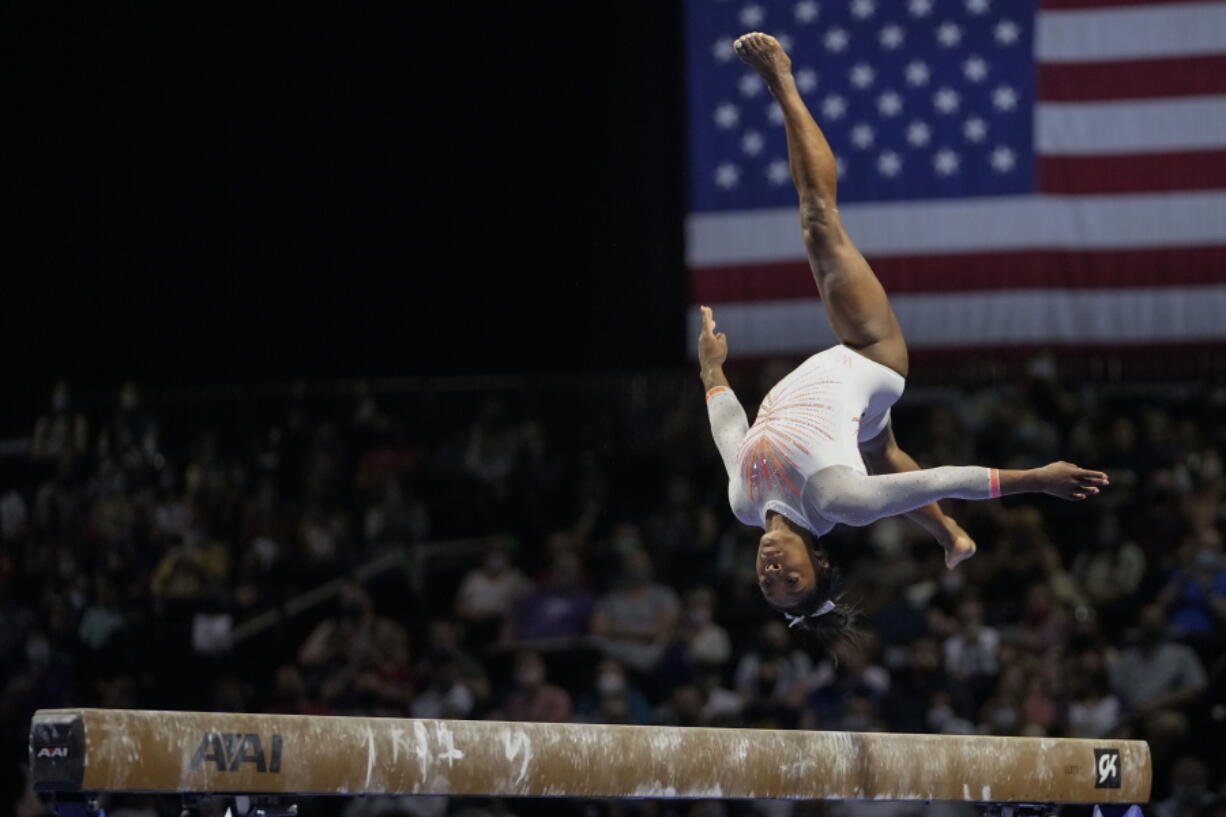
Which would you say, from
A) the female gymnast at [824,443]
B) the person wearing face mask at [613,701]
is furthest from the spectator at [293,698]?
the female gymnast at [824,443]

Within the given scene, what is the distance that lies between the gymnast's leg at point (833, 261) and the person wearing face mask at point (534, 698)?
455 centimetres

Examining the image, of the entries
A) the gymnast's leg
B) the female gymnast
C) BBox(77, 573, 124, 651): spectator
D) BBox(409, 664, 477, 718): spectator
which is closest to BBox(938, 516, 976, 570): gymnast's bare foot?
the female gymnast

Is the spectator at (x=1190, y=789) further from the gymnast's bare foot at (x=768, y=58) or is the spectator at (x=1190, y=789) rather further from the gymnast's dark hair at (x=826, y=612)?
the gymnast's bare foot at (x=768, y=58)

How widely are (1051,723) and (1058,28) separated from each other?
5960 millimetres

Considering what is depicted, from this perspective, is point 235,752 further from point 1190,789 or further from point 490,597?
point 490,597

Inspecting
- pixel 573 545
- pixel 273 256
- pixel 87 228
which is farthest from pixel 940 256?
pixel 87 228

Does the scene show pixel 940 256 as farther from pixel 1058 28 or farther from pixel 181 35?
pixel 181 35

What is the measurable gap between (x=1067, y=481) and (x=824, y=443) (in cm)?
87

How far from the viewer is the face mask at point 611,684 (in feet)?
33.4

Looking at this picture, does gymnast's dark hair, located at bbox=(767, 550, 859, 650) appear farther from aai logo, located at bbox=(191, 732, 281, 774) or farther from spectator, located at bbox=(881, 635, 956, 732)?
spectator, located at bbox=(881, 635, 956, 732)

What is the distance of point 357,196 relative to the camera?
17.5 meters

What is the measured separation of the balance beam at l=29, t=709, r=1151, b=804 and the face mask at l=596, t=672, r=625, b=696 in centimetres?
453

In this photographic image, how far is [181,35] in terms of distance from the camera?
16719 mm

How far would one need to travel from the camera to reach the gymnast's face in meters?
5.56
